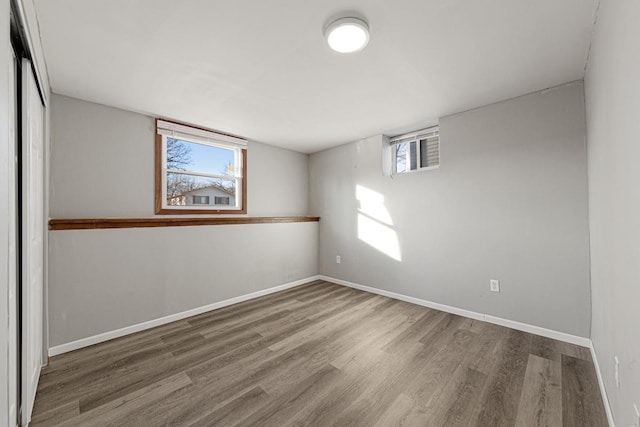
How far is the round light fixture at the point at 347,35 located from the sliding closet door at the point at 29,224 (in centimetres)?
169

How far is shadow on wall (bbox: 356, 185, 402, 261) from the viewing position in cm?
347

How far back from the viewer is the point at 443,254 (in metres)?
2.98

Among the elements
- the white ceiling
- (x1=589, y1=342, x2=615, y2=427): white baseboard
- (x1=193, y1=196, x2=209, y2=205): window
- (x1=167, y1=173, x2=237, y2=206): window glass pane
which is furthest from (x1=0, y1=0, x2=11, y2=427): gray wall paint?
(x1=589, y1=342, x2=615, y2=427): white baseboard

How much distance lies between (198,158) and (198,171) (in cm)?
17

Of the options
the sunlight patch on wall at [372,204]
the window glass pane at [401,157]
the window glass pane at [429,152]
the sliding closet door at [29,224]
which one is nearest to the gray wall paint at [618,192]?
the window glass pane at [429,152]

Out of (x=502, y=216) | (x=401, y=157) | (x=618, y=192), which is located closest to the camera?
(x=618, y=192)

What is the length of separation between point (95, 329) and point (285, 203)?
8.83 feet

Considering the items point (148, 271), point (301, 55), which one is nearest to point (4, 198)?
point (301, 55)

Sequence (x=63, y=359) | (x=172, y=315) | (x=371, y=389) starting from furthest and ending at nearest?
(x=172, y=315) < (x=63, y=359) < (x=371, y=389)

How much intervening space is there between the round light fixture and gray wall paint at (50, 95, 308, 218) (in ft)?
7.57

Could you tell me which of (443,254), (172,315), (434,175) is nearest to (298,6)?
(434,175)

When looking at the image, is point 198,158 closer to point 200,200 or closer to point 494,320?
point 200,200

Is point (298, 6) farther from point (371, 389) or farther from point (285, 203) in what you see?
point (285, 203)

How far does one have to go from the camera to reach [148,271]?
8.66 feet
